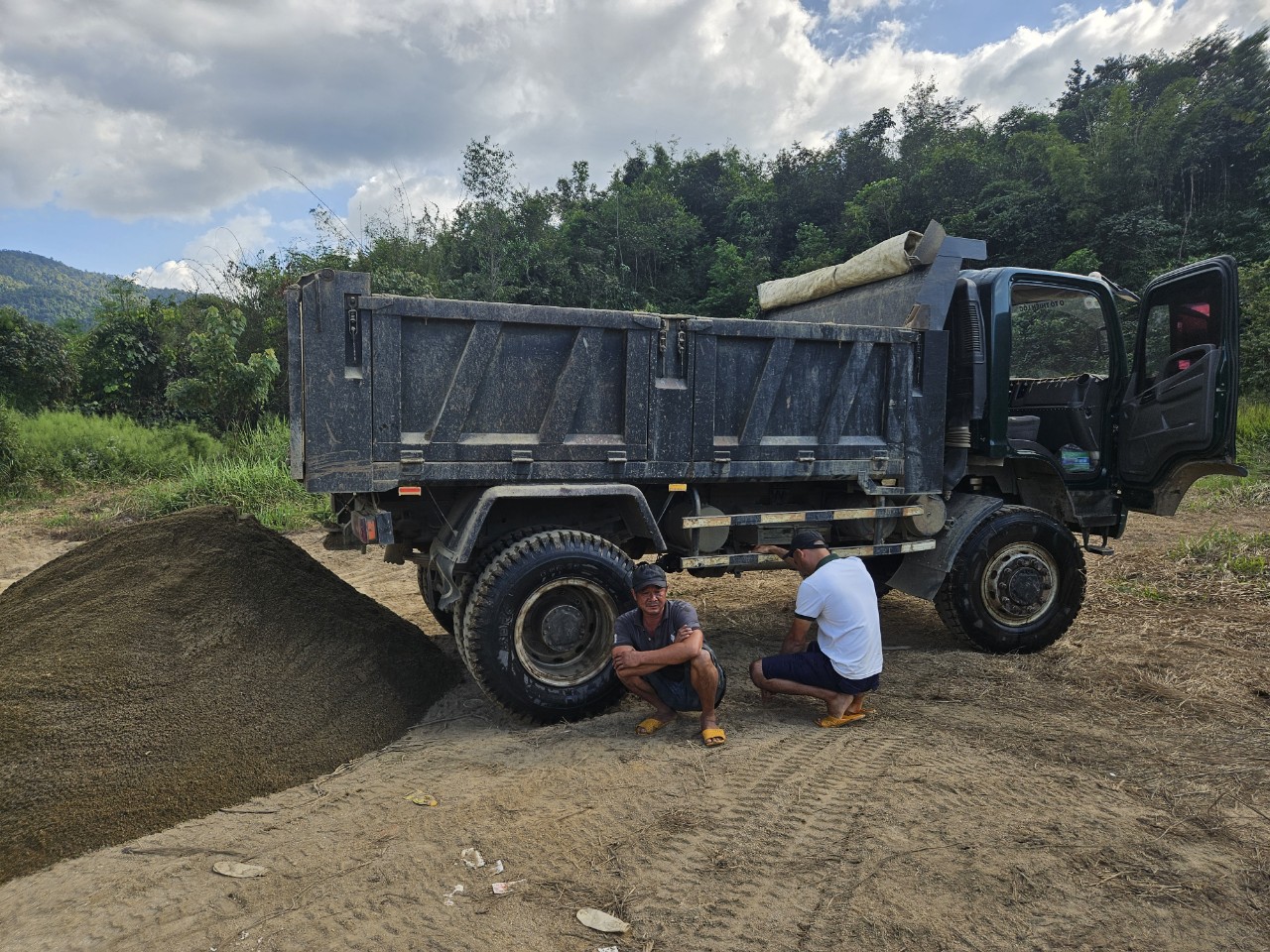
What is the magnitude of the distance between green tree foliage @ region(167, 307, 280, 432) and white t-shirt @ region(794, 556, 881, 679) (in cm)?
1134

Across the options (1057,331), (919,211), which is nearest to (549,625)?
(1057,331)

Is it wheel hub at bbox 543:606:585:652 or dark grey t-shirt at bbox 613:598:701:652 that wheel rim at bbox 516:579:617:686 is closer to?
wheel hub at bbox 543:606:585:652

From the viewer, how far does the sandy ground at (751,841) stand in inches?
92.4

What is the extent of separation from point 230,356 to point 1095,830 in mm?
13013

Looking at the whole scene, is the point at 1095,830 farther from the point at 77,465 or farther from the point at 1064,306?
the point at 77,465

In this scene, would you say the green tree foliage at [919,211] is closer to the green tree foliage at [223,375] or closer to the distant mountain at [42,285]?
the green tree foliage at [223,375]

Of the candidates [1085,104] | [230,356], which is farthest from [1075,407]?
[1085,104]

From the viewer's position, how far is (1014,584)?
5094 millimetres

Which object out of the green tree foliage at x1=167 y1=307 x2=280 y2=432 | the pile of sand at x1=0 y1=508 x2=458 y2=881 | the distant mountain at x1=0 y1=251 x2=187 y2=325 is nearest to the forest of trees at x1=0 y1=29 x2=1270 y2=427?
the green tree foliage at x1=167 y1=307 x2=280 y2=432

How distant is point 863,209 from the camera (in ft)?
90.3

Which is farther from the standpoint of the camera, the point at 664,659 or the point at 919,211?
the point at 919,211

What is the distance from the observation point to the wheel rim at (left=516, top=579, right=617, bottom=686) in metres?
3.90

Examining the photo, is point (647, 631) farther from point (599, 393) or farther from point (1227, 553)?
point (1227, 553)

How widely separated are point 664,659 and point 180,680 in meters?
2.30
